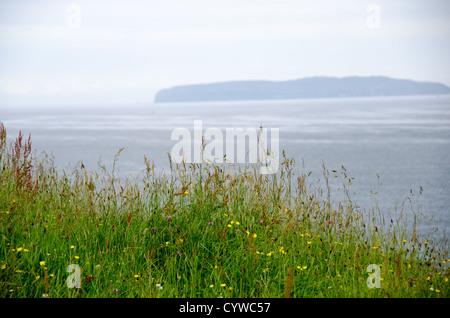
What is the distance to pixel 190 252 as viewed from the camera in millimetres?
4652

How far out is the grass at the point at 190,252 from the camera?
162 inches

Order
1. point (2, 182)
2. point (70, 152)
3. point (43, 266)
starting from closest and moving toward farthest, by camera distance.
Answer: point (43, 266)
point (2, 182)
point (70, 152)

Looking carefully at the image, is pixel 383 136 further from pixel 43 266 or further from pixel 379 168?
pixel 43 266

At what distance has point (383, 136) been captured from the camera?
178 ft

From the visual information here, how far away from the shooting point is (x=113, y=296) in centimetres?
397

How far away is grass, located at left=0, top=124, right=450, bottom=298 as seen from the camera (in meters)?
4.11

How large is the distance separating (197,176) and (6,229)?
7.82 feet

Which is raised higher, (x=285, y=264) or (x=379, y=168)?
(x=285, y=264)

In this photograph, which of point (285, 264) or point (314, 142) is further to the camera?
point (314, 142)

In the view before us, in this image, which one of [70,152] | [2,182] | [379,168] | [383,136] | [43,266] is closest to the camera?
[43,266]
